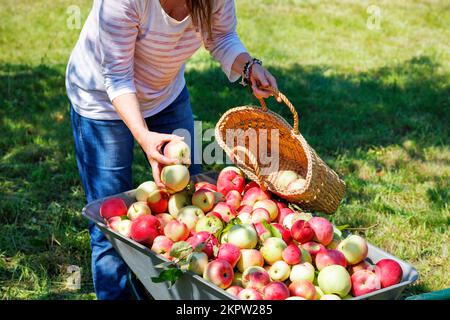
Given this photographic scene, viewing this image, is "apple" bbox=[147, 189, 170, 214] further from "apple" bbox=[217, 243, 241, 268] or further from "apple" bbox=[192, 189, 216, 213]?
"apple" bbox=[217, 243, 241, 268]

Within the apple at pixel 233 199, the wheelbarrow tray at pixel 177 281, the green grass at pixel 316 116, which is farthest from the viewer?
the green grass at pixel 316 116

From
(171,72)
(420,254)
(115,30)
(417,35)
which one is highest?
(115,30)

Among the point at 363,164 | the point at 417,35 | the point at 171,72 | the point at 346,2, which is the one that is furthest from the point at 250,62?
the point at 346,2

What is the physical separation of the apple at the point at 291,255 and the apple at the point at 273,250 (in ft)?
0.13

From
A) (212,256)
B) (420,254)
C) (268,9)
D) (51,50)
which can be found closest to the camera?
(212,256)

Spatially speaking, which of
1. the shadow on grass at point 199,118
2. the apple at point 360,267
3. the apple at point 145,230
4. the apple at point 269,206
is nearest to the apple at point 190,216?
the apple at point 145,230

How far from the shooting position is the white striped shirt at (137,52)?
2.07m

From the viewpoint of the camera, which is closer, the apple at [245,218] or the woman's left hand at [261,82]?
the apple at [245,218]

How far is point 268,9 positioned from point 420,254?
5.35 meters

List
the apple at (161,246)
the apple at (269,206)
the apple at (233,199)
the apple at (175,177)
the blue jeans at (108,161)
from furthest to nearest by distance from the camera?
the blue jeans at (108,161)
the apple at (233,199)
the apple at (269,206)
the apple at (175,177)
the apple at (161,246)

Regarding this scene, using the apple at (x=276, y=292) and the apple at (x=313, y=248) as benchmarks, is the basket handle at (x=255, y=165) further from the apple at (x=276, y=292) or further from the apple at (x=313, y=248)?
the apple at (x=276, y=292)

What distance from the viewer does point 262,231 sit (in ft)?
6.51

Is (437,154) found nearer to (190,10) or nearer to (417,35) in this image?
(190,10)
